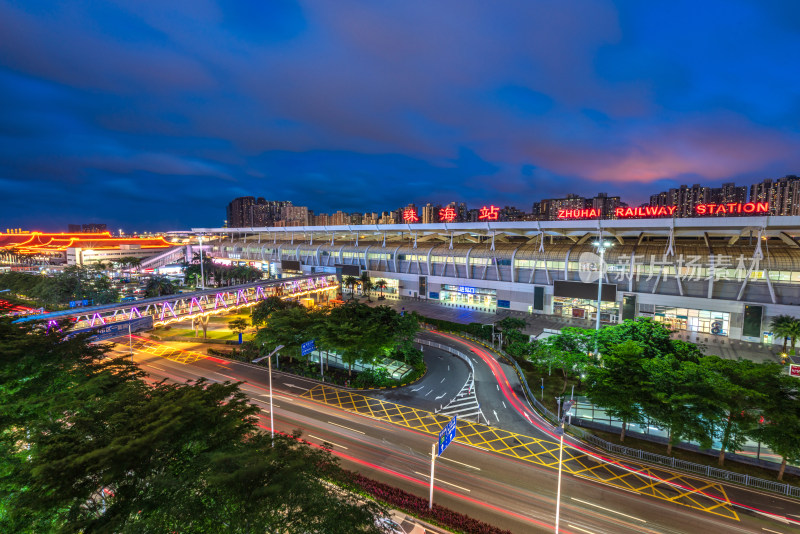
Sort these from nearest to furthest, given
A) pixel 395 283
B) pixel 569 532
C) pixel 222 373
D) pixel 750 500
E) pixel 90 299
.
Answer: pixel 569 532 → pixel 750 500 → pixel 222 373 → pixel 90 299 → pixel 395 283

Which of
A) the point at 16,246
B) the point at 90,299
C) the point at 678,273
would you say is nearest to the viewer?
the point at 678,273

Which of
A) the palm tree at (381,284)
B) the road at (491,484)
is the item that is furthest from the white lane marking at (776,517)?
the palm tree at (381,284)

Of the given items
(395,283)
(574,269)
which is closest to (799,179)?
(574,269)

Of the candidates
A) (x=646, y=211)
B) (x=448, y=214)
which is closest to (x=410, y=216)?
(x=448, y=214)

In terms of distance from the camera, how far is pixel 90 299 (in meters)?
73.8

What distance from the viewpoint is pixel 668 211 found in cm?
5378

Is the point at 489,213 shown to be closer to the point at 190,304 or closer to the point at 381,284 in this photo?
the point at 381,284

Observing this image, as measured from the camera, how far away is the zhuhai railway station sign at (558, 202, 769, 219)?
47.0m

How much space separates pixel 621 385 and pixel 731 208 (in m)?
40.6

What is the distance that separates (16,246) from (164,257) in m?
88.9

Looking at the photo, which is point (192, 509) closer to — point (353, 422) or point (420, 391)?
point (353, 422)

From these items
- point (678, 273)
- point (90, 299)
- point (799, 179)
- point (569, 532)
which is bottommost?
point (569, 532)

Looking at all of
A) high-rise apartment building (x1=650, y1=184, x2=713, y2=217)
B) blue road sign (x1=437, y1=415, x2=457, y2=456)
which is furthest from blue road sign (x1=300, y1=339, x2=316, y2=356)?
high-rise apartment building (x1=650, y1=184, x2=713, y2=217)

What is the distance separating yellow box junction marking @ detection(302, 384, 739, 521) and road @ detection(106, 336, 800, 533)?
673mm
